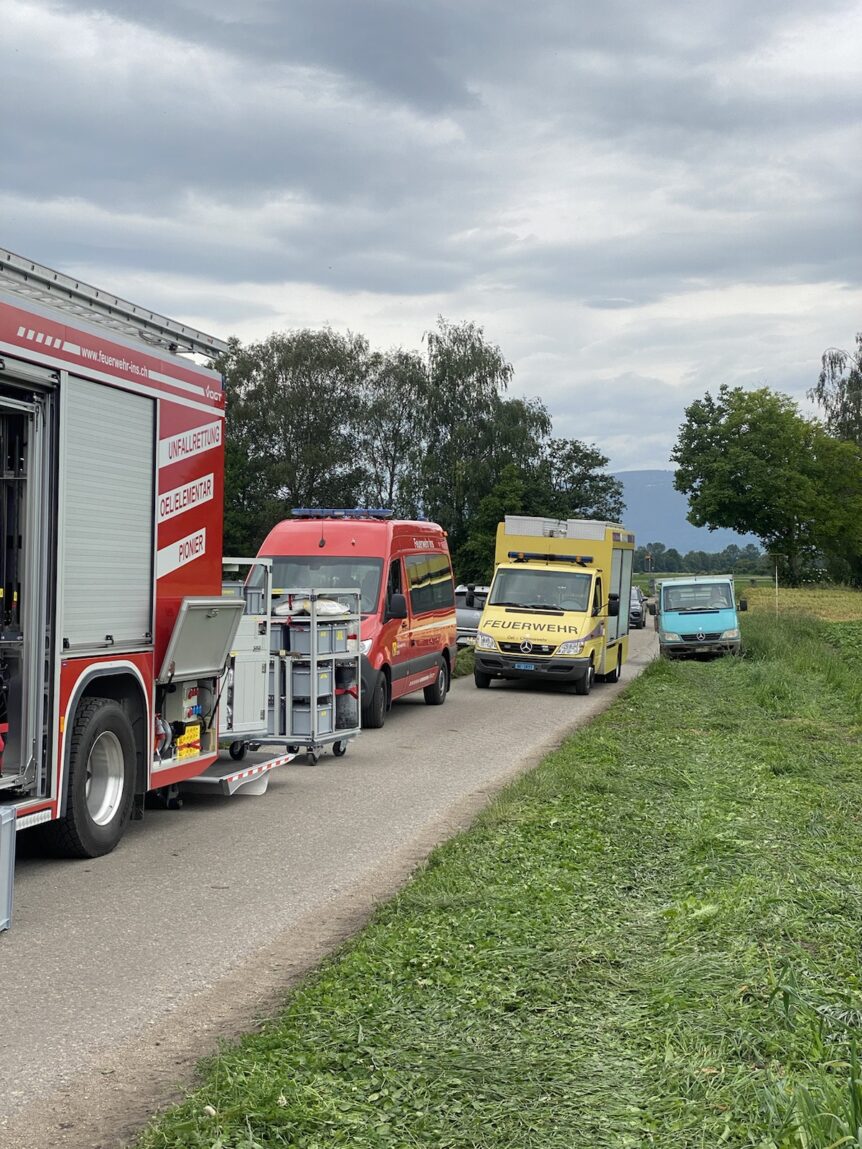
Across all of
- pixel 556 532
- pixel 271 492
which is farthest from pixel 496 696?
pixel 271 492

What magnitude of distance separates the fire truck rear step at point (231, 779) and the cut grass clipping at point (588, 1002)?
2195 millimetres

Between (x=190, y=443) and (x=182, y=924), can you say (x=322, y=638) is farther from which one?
(x=182, y=924)

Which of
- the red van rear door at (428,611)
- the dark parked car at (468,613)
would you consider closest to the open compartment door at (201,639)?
the red van rear door at (428,611)

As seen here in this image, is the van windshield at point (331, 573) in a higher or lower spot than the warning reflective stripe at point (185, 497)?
lower

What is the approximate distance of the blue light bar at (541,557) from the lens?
22.6 meters

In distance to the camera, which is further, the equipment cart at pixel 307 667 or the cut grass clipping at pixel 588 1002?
the equipment cart at pixel 307 667

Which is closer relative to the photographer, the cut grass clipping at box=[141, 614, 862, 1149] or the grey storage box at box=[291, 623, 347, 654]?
the cut grass clipping at box=[141, 614, 862, 1149]

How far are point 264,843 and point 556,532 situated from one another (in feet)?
48.7

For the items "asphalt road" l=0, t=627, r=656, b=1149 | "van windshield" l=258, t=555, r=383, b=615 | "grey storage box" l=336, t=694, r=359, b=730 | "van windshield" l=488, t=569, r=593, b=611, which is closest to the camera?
"asphalt road" l=0, t=627, r=656, b=1149

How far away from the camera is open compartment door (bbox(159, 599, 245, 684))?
29.4 ft

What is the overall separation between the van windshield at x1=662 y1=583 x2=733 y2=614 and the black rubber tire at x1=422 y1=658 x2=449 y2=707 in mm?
11145

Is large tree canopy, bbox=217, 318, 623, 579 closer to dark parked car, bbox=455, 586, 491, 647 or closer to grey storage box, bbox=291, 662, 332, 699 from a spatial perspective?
dark parked car, bbox=455, 586, 491, 647

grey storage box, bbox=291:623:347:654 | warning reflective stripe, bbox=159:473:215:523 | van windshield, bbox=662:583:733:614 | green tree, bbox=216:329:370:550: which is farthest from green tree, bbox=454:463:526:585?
warning reflective stripe, bbox=159:473:215:523

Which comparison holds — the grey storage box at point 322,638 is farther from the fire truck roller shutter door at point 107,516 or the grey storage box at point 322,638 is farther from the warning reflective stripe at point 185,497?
the fire truck roller shutter door at point 107,516
